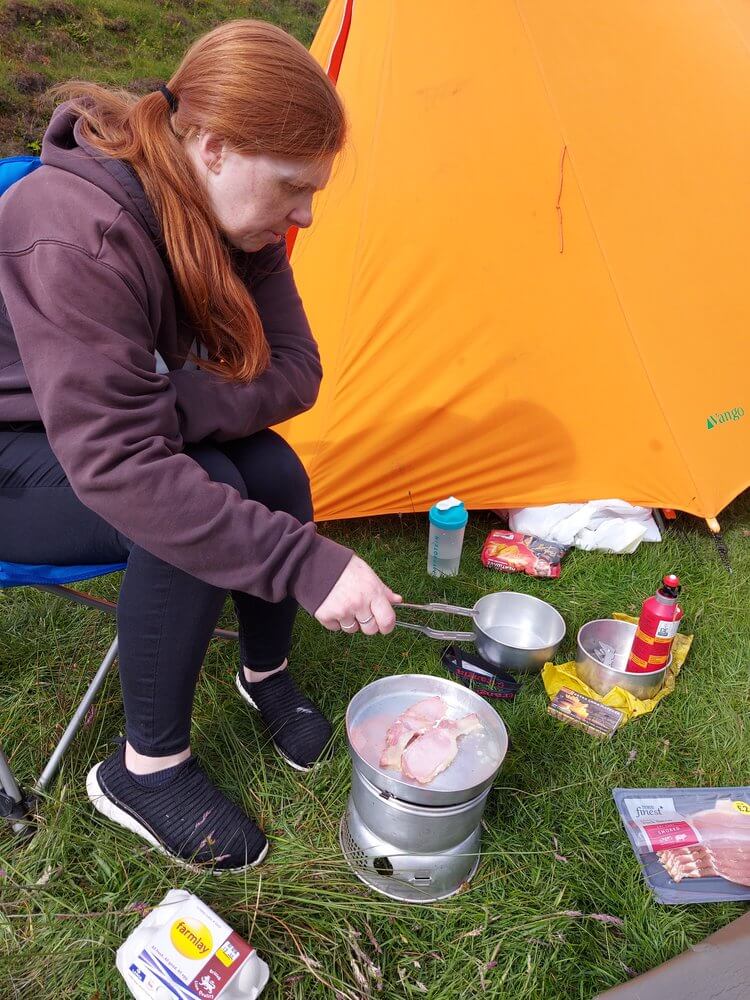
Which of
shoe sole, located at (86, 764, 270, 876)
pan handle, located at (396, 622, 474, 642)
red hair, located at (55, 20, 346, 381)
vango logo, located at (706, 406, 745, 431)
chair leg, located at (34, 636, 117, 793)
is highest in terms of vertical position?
red hair, located at (55, 20, 346, 381)

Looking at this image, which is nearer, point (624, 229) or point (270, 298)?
point (270, 298)

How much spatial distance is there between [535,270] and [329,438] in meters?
0.80

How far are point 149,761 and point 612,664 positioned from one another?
121cm

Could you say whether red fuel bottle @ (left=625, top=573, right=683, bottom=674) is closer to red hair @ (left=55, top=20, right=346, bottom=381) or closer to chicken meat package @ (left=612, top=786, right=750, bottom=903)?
chicken meat package @ (left=612, top=786, right=750, bottom=903)

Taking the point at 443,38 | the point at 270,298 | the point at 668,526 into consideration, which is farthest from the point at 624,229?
the point at 270,298

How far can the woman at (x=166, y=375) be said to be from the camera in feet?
3.65

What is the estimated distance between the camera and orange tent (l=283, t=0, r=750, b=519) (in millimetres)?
2260

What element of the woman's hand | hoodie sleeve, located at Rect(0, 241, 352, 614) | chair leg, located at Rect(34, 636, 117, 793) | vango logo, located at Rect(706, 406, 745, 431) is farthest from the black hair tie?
vango logo, located at Rect(706, 406, 745, 431)

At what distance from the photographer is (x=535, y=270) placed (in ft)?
7.56

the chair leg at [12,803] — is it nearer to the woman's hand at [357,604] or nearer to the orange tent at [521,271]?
the woman's hand at [357,604]

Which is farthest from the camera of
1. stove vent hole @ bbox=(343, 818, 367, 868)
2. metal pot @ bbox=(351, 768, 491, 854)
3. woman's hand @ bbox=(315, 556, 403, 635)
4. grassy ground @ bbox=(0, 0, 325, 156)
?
grassy ground @ bbox=(0, 0, 325, 156)

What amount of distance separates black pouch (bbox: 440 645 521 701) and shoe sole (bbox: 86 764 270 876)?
0.64 meters

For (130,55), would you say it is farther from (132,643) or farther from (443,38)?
(132,643)

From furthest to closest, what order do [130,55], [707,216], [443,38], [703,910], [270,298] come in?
[130,55], [707,216], [443,38], [270,298], [703,910]
